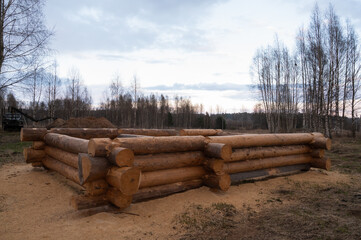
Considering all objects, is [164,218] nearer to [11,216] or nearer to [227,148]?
[227,148]

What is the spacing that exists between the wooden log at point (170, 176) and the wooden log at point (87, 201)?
67cm

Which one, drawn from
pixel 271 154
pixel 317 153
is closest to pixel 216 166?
pixel 271 154

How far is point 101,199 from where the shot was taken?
162 inches

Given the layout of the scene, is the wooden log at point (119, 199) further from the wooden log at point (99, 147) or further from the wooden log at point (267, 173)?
the wooden log at point (267, 173)

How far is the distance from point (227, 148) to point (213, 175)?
0.69 metres

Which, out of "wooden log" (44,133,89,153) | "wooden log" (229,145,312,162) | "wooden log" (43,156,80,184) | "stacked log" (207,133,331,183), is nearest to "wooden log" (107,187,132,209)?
"wooden log" (44,133,89,153)

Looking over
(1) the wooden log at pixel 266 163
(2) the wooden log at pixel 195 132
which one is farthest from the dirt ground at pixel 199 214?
(2) the wooden log at pixel 195 132

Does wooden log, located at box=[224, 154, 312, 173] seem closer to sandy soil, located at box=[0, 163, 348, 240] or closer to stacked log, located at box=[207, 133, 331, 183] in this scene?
stacked log, located at box=[207, 133, 331, 183]

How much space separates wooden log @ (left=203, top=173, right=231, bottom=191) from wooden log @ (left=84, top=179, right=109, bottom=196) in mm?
2210

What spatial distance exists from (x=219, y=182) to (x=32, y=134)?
557 cm

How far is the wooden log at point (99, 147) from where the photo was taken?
3.92 m

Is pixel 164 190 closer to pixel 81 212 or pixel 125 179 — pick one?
pixel 125 179

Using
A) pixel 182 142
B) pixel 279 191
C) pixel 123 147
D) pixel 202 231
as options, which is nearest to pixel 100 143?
pixel 123 147

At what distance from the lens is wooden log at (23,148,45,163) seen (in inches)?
289
